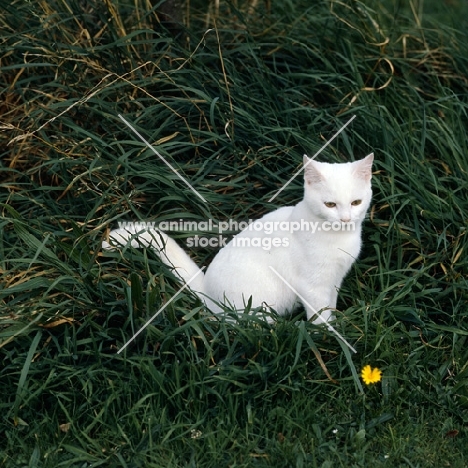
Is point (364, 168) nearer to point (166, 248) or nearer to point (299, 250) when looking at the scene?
point (299, 250)

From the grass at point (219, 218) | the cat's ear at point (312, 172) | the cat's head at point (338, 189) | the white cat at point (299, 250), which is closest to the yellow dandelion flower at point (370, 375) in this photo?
the grass at point (219, 218)

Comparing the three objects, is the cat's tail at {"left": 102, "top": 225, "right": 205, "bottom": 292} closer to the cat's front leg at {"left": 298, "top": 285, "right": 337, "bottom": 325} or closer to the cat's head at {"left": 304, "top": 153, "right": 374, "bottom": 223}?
the cat's front leg at {"left": 298, "top": 285, "right": 337, "bottom": 325}

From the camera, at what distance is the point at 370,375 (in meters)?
Result: 3.08

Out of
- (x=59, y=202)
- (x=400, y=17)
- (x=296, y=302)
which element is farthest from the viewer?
(x=400, y=17)

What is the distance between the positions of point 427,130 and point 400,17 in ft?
4.32

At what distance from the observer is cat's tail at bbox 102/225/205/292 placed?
3416 mm

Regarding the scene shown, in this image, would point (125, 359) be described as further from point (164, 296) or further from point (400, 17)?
point (400, 17)

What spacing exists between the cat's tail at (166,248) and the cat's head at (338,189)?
61cm

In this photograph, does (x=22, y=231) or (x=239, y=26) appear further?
(x=239, y=26)

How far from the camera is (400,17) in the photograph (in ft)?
16.6

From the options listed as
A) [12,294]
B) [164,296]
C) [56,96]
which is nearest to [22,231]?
[12,294]

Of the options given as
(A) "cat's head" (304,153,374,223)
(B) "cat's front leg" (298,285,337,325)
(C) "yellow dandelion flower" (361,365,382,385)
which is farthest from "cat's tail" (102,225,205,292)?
(C) "yellow dandelion flower" (361,365,382,385)

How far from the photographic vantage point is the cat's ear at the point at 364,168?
3252 millimetres

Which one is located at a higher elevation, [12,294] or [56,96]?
[56,96]
